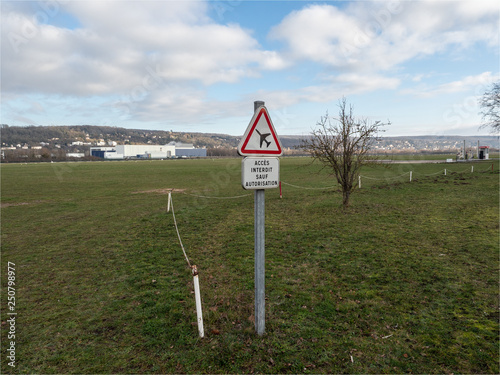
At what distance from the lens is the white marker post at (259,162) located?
152 inches

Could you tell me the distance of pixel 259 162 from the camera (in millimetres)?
3967

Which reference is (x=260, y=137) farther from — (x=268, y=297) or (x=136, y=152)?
(x=136, y=152)

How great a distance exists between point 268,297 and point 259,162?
9.15 ft

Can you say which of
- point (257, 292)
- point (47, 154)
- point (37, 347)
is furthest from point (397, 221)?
point (47, 154)

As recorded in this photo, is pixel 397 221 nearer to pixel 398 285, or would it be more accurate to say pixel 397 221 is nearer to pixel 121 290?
pixel 398 285

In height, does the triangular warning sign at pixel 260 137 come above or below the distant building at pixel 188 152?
below

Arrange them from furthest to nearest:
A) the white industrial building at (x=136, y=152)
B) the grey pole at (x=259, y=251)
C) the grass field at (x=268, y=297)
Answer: the white industrial building at (x=136, y=152) < the grey pole at (x=259, y=251) < the grass field at (x=268, y=297)

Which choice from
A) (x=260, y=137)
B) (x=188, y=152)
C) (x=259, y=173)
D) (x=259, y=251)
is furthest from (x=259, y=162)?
(x=188, y=152)

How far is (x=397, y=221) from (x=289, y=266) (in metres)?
6.31

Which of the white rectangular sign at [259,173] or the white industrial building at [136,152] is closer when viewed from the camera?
the white rectangular sign at [259,173]

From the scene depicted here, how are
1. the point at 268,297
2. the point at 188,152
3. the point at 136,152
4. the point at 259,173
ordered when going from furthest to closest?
the point at 188,152 → the point at 136,152 → the point at 268,297 → the point at 259,173

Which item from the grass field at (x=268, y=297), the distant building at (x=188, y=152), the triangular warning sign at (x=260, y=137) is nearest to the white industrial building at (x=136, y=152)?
the distant building at (x=188, y=152)

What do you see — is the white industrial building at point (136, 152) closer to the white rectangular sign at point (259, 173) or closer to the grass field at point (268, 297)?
the grass field at point (268, 297)

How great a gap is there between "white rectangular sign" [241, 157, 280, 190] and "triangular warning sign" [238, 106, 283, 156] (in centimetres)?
10
